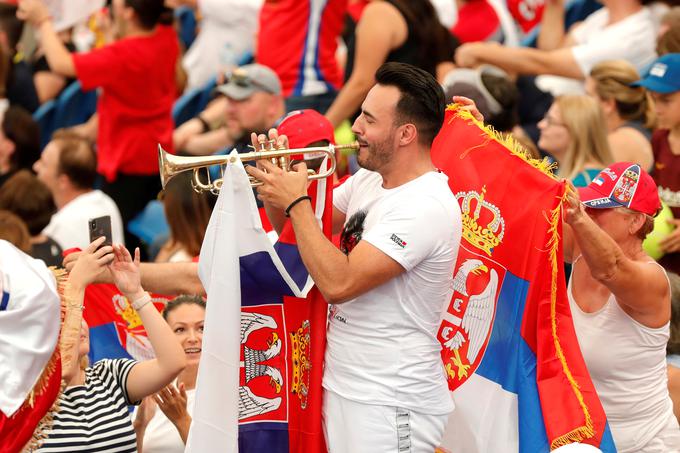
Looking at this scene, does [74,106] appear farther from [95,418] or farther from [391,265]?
[391,265]

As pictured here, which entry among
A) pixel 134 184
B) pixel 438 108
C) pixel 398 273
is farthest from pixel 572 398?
pixel 134 184

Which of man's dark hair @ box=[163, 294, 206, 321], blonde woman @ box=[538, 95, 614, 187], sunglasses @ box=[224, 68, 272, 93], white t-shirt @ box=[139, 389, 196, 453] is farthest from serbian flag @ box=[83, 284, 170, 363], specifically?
blonde woman @ box=[538, 95, 614, 187]

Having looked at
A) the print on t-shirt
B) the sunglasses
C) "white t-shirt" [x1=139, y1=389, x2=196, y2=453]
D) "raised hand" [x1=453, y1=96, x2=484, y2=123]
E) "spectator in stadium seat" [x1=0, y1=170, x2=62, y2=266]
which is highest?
"raised hand" [x1=453, y1=96, x2=484, y2=123]

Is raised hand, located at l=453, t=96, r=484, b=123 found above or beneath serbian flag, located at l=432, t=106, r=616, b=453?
above

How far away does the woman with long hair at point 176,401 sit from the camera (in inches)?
189

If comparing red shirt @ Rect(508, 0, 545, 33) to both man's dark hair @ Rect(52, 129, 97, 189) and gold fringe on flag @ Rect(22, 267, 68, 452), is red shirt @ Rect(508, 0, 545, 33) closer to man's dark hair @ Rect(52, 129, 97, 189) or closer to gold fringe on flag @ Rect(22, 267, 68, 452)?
man's dark hair @ Rect(52, 129, 97, 189)

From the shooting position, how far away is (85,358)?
470 centimetres

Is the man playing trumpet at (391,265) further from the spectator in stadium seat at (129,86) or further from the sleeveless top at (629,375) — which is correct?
the spectator in stadium seat at (129,86)

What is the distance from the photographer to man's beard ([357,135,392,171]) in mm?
4223

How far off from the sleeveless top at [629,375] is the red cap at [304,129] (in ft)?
4.20

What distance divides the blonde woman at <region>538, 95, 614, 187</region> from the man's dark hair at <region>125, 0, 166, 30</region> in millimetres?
3122

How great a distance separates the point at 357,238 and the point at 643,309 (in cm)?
117

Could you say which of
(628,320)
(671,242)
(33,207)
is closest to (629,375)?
(628,320)

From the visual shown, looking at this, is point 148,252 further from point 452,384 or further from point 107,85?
point 452,384
